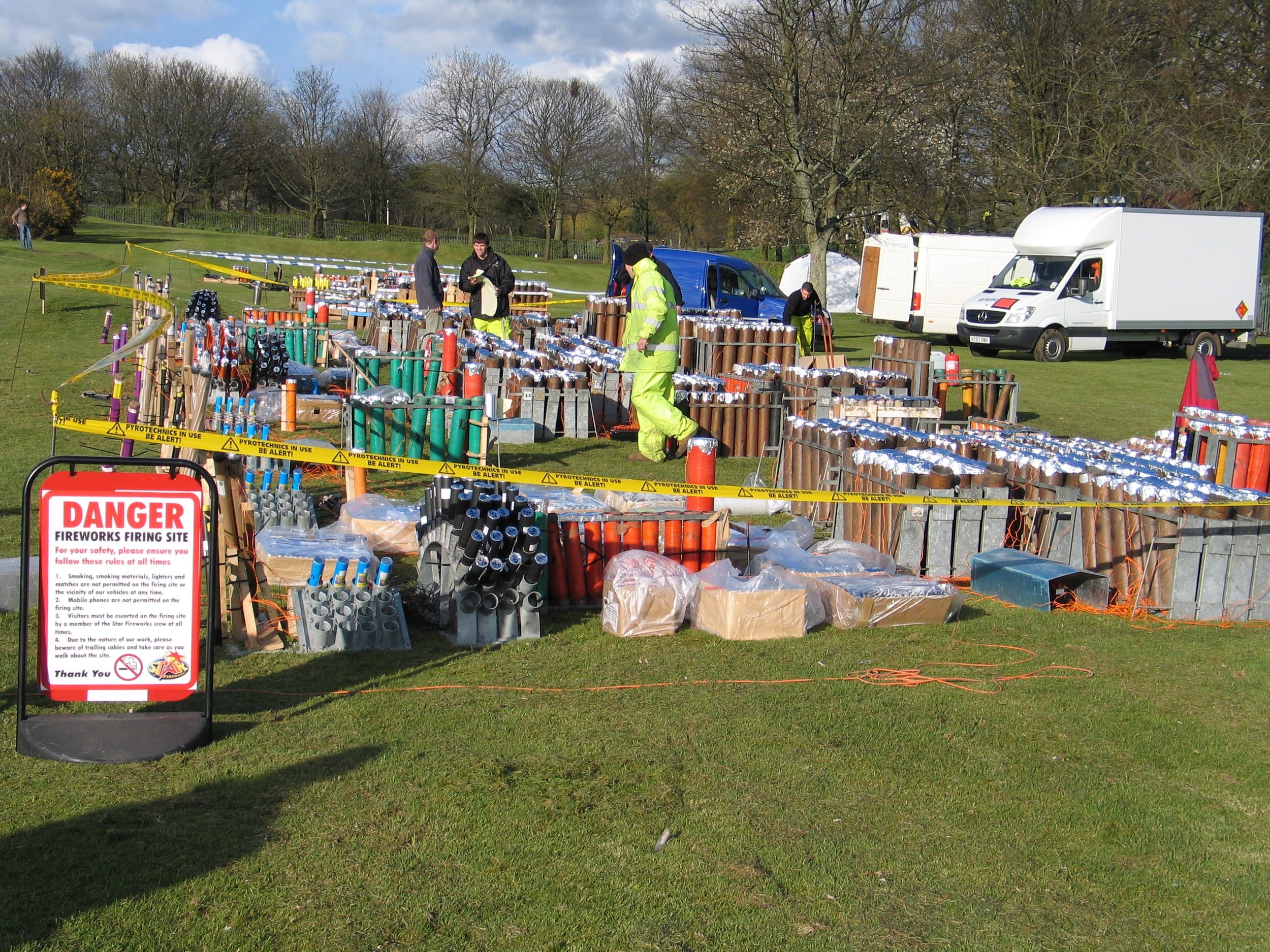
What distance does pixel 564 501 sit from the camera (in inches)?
371

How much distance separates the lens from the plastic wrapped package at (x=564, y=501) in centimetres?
866

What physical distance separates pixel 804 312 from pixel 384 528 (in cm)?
1420

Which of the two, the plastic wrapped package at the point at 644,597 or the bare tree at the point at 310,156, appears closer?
the plastic wrapped package at the point at 644,597

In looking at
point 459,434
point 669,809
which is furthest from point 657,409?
point 669,809

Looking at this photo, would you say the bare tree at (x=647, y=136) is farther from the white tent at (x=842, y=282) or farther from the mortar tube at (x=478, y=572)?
the mortar tube at (x=478, y=572)

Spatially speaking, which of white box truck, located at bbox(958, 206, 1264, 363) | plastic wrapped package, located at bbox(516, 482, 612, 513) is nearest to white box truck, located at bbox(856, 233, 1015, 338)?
white box truck, located at bbox(958, 206, 1264, 363)

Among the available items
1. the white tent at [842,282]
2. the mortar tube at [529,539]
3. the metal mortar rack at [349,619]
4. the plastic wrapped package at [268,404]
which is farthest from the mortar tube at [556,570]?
the white tent at [842,282]

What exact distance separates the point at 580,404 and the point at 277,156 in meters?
62.2

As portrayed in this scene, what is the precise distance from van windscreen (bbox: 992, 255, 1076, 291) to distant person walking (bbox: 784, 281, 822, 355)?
28.3 ft

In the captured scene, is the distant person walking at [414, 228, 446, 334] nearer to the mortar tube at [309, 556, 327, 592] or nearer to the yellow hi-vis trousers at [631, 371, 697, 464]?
the yellow hi-vis trousers at [631, 371, 697, 464]

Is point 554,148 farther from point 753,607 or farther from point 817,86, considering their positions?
point 753,607

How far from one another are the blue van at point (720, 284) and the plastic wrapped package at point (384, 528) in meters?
18.5

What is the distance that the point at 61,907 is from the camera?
3.91 meters

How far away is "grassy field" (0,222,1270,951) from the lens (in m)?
4.06
